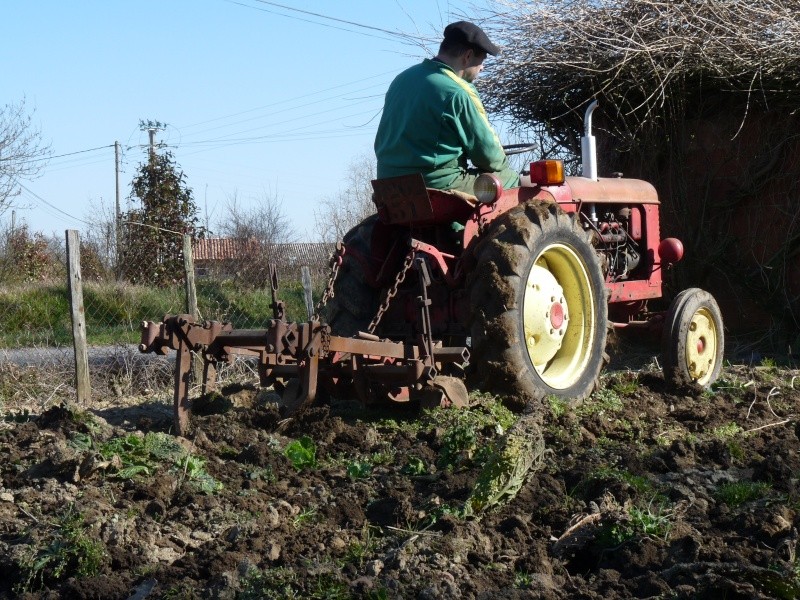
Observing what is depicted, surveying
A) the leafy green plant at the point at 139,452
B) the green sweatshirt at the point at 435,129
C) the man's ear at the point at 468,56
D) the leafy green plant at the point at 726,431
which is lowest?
the leafy green plant at the point at 726,431

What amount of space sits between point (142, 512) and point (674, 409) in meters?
3.51

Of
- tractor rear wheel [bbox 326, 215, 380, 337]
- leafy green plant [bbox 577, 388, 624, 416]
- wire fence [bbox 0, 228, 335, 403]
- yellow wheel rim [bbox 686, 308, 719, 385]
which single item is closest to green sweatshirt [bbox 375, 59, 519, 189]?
tractor rear wheel [bbox 326, 215, 380, 337]

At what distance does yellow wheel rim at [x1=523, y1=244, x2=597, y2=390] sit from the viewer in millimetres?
5695

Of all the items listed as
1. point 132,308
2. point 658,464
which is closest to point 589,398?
point 658,464

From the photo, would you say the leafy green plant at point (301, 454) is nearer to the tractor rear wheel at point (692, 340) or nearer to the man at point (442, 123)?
the man at point (442, 123)

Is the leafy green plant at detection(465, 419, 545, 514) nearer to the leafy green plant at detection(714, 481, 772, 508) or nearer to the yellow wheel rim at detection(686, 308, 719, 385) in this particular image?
the leafy green plant at detection(714, 481, 772, 508)

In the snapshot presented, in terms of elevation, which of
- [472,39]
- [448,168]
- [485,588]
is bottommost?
[485,588]

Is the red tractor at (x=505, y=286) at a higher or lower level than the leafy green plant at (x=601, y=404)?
higher

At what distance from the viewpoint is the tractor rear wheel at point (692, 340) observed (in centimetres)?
659

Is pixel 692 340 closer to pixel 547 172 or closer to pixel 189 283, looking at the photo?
pixel 547 172

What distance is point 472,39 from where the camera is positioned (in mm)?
5578

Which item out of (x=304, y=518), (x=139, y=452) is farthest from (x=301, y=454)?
(x=304, y=518)

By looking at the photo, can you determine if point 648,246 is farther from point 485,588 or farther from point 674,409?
point 485,588

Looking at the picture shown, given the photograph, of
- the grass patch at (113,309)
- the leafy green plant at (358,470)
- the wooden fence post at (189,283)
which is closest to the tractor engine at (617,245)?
the leafy green plant at (358,470)
